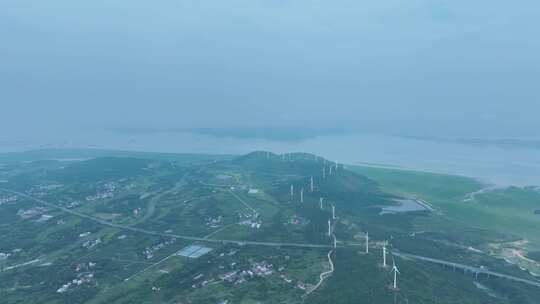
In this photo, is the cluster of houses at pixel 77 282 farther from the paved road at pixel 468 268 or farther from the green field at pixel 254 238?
the paved road at pixel 468 268

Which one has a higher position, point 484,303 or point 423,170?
point 423,170

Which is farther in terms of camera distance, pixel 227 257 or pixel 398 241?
pixel 398 241

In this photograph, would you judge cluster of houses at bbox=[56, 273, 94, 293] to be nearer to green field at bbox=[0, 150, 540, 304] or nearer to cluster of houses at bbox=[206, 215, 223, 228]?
green field at bbox=[0, 150, 540, 304]

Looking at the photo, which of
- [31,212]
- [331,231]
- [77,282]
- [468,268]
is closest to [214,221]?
[331,231]

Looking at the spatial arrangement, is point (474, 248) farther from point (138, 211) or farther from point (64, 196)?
point (64, 196)

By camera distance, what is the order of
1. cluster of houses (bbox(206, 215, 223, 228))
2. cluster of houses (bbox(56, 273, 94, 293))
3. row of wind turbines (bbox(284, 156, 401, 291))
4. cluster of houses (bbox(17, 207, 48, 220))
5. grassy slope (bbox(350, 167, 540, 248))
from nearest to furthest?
row of wind turbines (bbox(284, 156, 401, 291)) → cluster of houses (bbox(56, 273, 94, 293)) → cluster of houses (bbox(206, 215, 223, 228)) → grassy slope (bbox(350, 167, 540, 248)) → cluster of houses (bbox(17, 207, 48, 220))

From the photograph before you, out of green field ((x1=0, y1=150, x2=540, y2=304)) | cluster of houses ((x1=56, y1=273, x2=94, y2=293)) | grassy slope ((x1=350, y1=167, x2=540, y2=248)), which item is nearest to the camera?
green field ((x1=0, y1=150, x2=540, y2=304))

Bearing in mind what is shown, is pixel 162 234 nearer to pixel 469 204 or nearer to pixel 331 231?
pixel 331 231

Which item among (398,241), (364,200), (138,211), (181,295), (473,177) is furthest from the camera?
(473,177)

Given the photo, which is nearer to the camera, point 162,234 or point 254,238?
point 254,238

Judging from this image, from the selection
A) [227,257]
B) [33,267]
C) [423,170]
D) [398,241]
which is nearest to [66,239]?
[33,267]

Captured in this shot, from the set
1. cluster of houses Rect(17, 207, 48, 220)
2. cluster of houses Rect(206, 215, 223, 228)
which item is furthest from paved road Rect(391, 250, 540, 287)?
cluster of houses Rect(17, 207, 48, 220)
